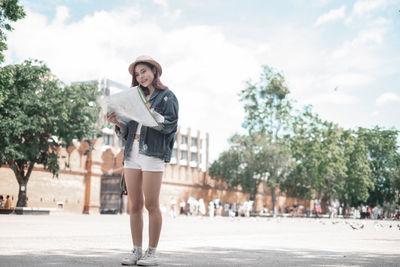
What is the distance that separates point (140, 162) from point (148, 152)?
0.14 meters

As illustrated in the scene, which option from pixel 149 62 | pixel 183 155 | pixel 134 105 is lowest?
pixel 134 105

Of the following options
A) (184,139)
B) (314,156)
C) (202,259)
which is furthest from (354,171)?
(202,259)

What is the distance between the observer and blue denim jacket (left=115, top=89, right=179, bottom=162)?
4645 millimetres

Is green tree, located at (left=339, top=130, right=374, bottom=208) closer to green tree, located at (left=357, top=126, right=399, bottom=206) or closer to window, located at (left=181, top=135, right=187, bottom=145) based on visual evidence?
green tree, located at (left=357, top=126, right=399, bottom=206)

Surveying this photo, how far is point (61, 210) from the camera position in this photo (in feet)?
121

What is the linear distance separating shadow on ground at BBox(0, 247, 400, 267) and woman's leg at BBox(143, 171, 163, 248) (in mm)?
308

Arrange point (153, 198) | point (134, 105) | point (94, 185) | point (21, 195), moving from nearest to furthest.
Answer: point (134, 105) → point (153, 198) → point (21, 195) → point (94, 185)

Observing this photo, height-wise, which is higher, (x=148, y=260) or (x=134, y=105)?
(x=134, y=105)

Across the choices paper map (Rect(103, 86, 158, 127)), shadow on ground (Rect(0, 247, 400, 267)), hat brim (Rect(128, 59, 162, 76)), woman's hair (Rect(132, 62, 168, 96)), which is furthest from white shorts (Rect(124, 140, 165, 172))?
shadow on ground (Rect(0, 247, 400, 267))

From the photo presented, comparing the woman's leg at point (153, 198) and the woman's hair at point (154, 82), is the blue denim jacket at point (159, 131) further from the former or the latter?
the woman's leg at point (153, 198)

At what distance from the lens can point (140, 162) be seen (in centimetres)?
468

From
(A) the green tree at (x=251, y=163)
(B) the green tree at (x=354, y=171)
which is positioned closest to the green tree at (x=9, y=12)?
(A) the green tree at (x=251, y=163)

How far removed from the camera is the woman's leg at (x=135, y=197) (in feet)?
15.6

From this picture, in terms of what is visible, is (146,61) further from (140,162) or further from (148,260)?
(148,260)
